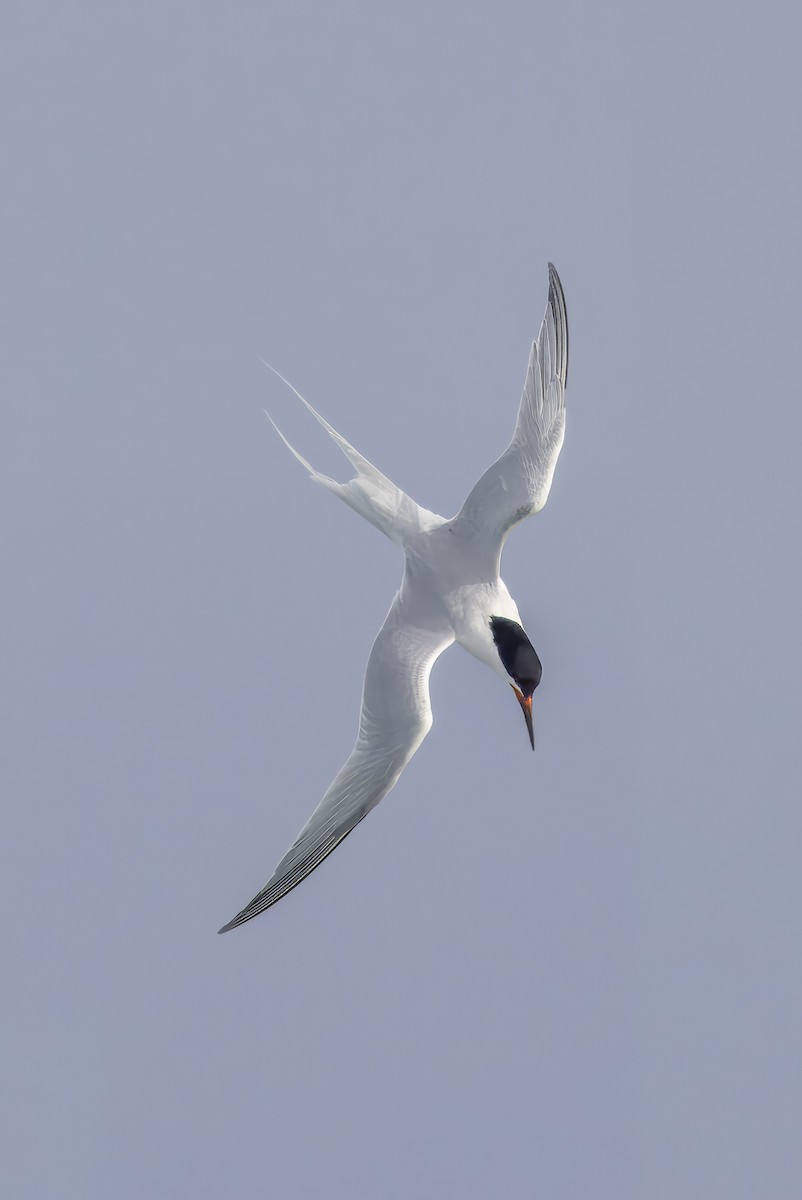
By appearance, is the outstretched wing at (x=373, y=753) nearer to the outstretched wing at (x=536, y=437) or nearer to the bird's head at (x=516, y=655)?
the bird's head at (x=516, y=655)

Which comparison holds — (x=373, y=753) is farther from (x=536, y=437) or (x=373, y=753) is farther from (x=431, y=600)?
(x=536, y=437)

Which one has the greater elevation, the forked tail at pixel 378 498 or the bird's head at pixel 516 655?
the forked tail at pixel 378 498

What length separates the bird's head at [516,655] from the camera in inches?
215

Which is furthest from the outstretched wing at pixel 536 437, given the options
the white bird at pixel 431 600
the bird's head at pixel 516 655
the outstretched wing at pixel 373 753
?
the outstretched wing at pixel 373 753

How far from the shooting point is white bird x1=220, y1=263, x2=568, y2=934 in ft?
17.4

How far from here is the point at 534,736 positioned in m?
5.64

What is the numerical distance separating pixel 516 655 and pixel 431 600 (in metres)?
0.38

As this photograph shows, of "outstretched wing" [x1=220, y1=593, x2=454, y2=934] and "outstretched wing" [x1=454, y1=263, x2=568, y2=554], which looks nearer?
"outstretched wing" [x1=454, y1=263, x2=568, y2=554]

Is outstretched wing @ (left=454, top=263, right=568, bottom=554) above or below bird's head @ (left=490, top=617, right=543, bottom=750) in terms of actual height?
above

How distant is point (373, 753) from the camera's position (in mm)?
5531

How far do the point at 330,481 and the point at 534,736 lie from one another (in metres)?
1.17

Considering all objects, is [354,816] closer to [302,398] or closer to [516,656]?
[516,656]

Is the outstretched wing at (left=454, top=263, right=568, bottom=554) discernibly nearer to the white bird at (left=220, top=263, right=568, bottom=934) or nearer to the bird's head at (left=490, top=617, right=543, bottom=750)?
the white bird at (left=220, top=263, right=568, bottom=934)

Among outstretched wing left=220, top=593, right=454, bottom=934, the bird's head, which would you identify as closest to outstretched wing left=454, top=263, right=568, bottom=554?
the bird's head
